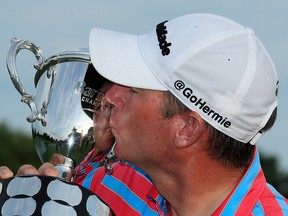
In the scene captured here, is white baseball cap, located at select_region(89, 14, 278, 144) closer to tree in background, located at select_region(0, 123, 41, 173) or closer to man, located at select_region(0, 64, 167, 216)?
man, located at select_region(0, 64, 167, 216)

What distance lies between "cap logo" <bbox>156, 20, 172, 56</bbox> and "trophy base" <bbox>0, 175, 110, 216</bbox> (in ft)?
2.07

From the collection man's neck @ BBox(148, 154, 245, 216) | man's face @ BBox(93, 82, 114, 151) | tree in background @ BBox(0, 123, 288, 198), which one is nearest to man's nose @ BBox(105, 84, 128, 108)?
man's face @ BBox(93, 82, 114, 151)

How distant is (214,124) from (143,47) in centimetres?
43

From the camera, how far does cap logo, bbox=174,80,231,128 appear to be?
3754mm

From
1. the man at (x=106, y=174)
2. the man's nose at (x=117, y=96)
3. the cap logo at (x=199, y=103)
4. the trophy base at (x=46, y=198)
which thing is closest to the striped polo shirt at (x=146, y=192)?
the man at (x=106, y=174)

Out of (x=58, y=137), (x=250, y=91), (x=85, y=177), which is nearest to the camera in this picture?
(x=250, y=91)

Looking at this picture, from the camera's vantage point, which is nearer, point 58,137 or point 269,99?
point 269,99

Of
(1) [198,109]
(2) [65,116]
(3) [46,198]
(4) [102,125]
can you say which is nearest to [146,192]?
(4) [102,125]

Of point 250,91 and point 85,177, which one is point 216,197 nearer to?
point 250,91

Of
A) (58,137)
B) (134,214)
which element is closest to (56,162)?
(58,137)

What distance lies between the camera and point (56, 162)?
4102 mm

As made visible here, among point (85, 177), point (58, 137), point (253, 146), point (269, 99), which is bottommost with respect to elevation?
point (85, 177)

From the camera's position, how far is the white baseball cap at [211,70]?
12.2 ft

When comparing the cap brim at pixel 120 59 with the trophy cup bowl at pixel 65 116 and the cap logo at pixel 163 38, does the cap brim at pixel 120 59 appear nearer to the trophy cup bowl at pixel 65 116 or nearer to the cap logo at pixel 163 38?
the cap logo at pixel 163 38
